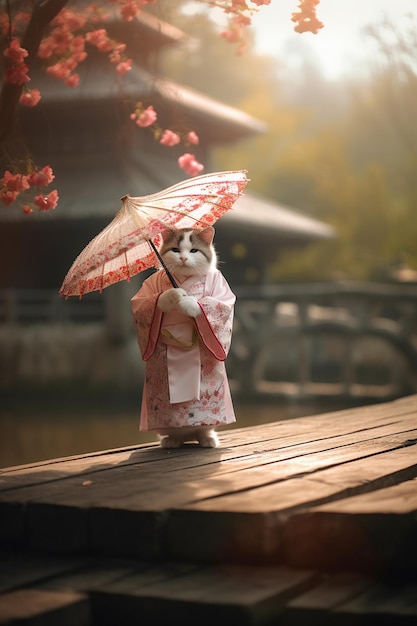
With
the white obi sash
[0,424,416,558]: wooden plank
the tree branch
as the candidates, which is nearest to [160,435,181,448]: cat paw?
the white obi sash

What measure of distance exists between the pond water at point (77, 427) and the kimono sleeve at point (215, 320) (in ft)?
23.6

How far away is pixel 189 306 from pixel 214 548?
66.1 inches

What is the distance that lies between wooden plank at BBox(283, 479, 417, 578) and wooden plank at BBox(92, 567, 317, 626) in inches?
3.2

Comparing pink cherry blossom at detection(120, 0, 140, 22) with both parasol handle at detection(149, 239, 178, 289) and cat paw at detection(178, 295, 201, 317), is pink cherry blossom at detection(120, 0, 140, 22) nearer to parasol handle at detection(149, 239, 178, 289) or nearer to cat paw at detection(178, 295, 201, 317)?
parasol handle at detection(149, 239, 178, 289)

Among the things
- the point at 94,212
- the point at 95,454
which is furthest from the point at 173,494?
the point at 94,212

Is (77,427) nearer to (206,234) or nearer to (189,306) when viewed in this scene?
(206,234)

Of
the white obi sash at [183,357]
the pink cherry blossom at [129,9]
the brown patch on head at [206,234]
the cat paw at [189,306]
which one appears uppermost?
the pink cherry blossom at [129,9]

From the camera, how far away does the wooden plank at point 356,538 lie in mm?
3086

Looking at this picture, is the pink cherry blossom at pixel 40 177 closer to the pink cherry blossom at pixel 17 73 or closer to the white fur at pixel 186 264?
the pink cherry blossom at pixel 17 73

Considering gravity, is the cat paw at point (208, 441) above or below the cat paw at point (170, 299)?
below

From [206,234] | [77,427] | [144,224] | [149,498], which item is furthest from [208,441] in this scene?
[77,427]

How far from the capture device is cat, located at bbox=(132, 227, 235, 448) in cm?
481

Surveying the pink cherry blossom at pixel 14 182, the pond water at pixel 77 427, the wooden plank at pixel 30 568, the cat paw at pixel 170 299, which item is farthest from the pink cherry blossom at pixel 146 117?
the pond water at pixel 77 427

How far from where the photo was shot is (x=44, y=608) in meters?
2.79
